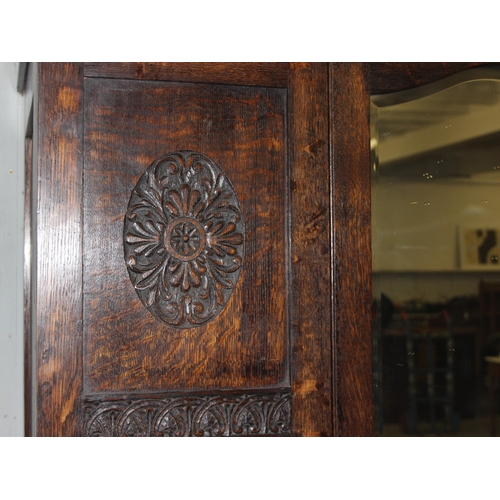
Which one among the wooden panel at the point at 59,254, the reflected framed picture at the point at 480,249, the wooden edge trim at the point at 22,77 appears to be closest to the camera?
the wooden panel at the point at 59,254

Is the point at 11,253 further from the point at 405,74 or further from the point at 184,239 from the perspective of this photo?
the point at 405,74

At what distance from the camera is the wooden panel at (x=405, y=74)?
88 centimetres

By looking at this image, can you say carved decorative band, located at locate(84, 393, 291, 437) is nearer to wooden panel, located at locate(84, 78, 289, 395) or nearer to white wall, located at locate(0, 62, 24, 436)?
wooden panel, located at locate(84, 78, 289, 395)

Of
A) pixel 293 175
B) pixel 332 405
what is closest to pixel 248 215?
pixel 293 175

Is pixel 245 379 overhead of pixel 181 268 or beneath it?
beneath

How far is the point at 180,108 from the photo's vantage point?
824mm

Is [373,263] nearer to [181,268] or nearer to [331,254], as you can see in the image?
[331,254]

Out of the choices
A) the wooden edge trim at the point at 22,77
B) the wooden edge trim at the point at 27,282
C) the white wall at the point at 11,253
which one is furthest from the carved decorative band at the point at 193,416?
the wooden edge trim at the point at 22,77

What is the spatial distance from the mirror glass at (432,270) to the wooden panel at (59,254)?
43 centimetres

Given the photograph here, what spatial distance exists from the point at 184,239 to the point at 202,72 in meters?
0.24

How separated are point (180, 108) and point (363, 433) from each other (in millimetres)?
542

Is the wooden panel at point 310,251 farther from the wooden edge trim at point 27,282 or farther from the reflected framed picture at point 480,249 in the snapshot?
the wooden edge trim at point 27,282

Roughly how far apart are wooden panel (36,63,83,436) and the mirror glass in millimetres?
431

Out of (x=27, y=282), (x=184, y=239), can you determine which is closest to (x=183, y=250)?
(x=184, y=239)
